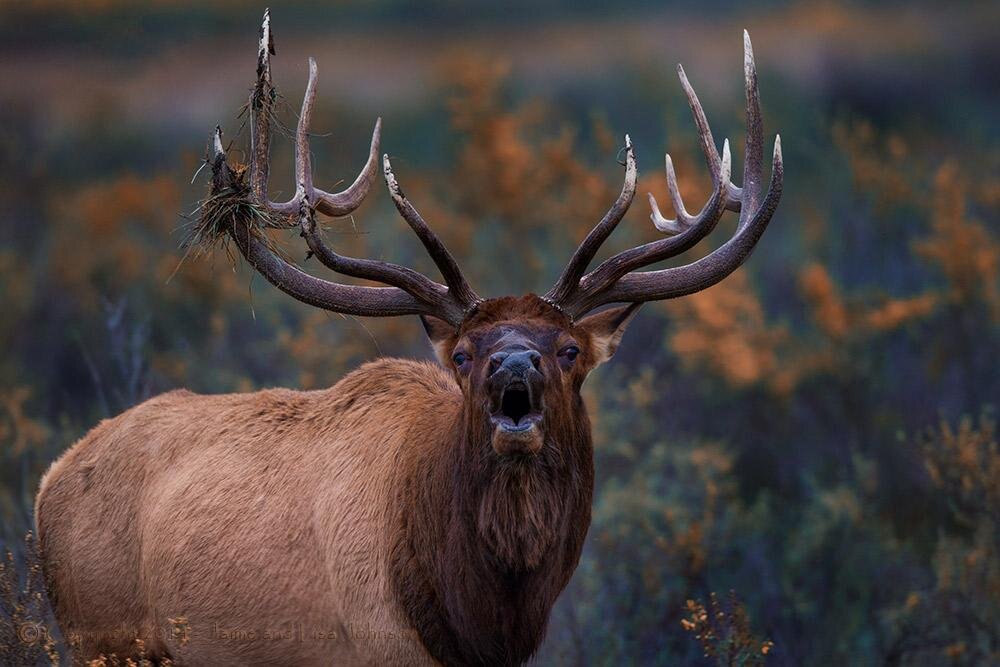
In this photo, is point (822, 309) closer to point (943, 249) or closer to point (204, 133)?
point (943, 249)

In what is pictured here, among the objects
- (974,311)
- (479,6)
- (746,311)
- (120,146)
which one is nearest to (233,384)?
(746,311)

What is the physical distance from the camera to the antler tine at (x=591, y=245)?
5.88 metres

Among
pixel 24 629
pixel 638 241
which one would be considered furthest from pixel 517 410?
pixel 638 241

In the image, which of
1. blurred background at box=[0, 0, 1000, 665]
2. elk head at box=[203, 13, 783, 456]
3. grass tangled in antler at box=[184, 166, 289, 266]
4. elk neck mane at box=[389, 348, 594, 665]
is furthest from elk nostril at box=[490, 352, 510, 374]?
blurred background at box=[0, 0, 1000, 665]

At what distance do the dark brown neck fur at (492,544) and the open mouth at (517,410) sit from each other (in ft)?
0.42

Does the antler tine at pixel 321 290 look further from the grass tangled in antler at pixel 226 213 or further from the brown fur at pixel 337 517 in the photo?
the brown fur at pixel 337 517

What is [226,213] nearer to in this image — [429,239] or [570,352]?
[429,239]

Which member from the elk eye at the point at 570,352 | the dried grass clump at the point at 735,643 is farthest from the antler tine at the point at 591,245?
the dried grass clump at the point at 735,643

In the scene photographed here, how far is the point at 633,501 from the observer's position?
9.98 meters

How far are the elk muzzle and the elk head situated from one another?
112mm

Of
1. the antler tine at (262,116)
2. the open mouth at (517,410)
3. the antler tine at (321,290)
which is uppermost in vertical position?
the antler tine at (262,116)

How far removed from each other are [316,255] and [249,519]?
3.71 ft

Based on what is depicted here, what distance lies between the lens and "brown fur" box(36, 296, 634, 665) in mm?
5719

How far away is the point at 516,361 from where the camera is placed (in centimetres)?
541
